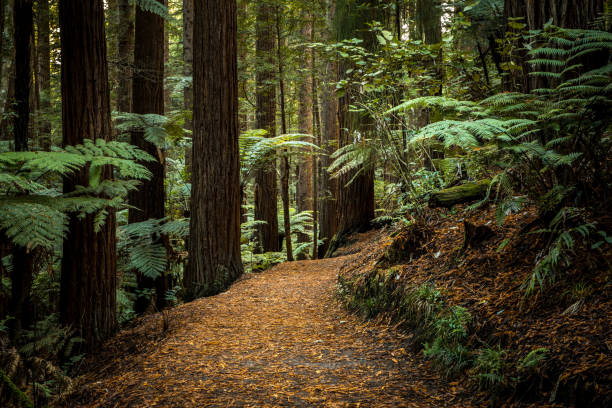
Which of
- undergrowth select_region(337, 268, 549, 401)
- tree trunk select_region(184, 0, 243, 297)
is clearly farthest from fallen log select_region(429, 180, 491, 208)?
tree trunk select_region(184, 0, 243, 297)

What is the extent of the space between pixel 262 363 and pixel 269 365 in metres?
0.08

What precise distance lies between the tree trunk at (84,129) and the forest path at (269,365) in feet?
2.27

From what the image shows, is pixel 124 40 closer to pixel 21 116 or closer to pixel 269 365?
pixel 21 116

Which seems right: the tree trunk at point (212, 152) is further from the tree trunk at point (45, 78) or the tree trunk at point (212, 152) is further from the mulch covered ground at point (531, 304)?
the tree trunk at point (45, 78)

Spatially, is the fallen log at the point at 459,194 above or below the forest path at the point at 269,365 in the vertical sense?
above

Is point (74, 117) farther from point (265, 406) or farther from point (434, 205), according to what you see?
point (434, 205)

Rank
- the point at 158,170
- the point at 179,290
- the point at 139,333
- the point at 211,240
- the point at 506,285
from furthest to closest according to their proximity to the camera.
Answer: the point at 179,290 → the point at 158,170 → the point at 211,240 → the point at 139,333 → the point at 506,285

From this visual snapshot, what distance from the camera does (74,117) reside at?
13.5 feet

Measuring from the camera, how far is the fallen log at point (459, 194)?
14.5 feet

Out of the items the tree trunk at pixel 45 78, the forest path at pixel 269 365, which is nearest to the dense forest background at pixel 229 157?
the forest path at pixel 269 365

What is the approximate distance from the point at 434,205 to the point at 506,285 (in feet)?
6.17

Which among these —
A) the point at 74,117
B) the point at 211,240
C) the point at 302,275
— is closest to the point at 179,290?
the point at 211,240

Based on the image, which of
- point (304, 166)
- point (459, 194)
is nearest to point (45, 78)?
point (304, 166)

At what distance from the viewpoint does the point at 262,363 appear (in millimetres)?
3180
